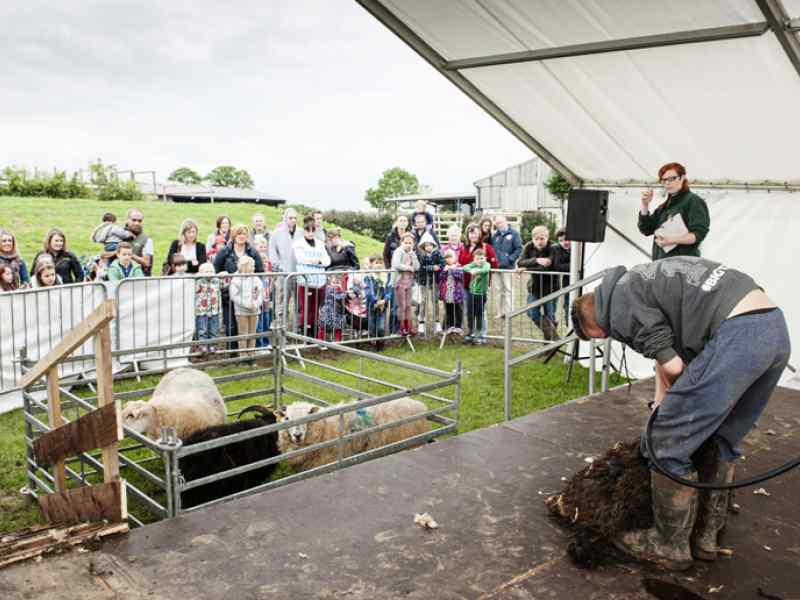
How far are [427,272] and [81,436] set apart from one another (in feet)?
24.9

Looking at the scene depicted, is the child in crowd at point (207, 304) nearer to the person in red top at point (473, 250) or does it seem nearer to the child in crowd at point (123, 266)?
the child in crowd at point (123, 266)

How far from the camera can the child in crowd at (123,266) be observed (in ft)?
28.9

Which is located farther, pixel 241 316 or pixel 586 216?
pixel 241 316

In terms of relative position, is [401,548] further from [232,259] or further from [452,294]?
[452,294]

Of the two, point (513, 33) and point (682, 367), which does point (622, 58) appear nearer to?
point (513, 33)

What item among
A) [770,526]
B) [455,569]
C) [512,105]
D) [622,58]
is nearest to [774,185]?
[622,58]

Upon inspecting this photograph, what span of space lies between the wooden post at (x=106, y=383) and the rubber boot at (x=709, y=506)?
306 centimetres

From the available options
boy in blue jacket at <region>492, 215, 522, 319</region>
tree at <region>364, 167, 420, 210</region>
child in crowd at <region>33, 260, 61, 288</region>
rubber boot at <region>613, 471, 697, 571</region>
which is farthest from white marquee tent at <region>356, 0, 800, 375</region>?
tree at <region>364, 167, 420, 210</region>

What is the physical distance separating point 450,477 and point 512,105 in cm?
526

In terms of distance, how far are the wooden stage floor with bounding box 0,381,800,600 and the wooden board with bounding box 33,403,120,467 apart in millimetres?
550

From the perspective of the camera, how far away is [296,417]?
5.53 metres

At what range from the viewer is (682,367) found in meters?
3.26

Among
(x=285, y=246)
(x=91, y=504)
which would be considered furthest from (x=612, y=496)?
(x=285, y=246)

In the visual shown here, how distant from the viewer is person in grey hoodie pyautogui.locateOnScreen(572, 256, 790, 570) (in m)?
3.13
